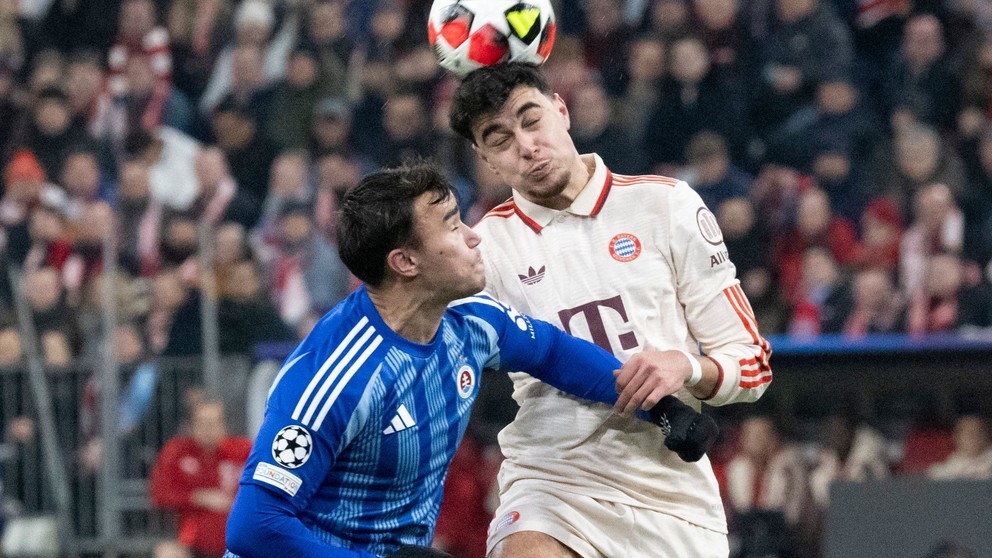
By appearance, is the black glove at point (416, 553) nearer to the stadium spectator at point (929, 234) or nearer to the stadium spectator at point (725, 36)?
the stadium spectator at point (929, 234)

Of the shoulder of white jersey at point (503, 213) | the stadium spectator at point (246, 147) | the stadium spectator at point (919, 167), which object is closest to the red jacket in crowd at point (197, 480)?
the stadium spectator at point (246, 147)

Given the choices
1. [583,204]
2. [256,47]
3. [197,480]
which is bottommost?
[197,480]

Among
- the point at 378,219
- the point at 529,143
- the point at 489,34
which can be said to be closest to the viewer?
the point at 378,219

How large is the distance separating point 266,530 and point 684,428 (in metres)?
1.16

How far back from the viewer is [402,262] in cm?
386

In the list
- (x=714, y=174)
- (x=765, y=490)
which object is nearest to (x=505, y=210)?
(x=765, y=490)

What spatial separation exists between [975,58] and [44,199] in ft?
21.9

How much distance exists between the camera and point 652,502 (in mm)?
4207

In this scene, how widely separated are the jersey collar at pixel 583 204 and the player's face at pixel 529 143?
0.20ft

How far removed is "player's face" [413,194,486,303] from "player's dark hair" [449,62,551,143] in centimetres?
40

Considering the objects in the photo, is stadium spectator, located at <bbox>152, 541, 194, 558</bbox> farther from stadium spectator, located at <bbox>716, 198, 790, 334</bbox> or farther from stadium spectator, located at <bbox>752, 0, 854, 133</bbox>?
stadium spectator, located at <bbox>752, 0, 854, 133</bbox>

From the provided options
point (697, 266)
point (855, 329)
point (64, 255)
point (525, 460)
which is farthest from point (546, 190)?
point (64, 255)

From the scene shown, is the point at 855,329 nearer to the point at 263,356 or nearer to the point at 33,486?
the point at 263,356

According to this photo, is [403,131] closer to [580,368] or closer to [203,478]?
[203,478]
